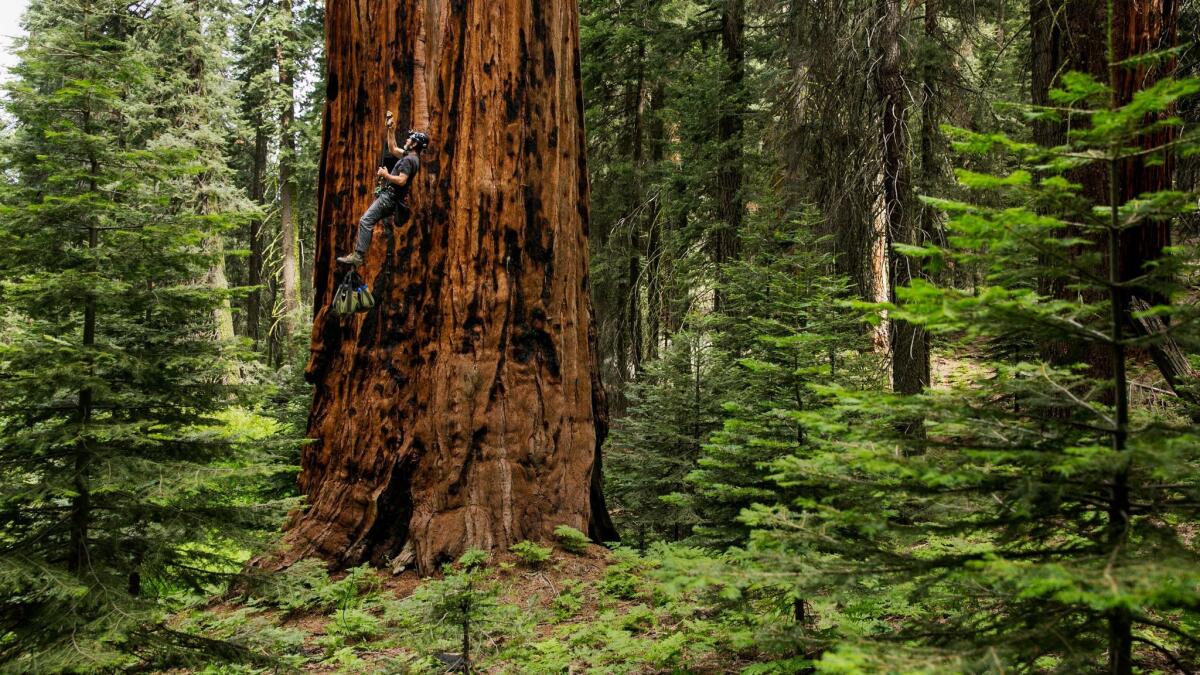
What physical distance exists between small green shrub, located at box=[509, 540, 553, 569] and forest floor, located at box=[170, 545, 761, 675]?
0.07 m

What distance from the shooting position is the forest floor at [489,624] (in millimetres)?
3465

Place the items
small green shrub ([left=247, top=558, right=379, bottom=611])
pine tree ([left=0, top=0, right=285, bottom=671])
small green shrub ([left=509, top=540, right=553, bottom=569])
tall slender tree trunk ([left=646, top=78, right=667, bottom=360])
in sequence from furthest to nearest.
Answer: tall slender tree trunk ([left=646, top=78, right=667, bottom=360]) → small green shrub ([left=509, top=540, right=553, bottom=569]) → small green shrub ([left=247, top=558, right=379, bottom=611]) → pine tree ([left=0, top=0, right=285, bottom=671])

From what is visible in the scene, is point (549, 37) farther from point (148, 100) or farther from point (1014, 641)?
point (148, 100)

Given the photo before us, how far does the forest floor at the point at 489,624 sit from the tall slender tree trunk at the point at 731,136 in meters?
6.89

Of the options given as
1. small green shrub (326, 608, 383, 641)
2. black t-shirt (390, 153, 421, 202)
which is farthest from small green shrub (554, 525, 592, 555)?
black t-shirt (390, 153, 421, 202)

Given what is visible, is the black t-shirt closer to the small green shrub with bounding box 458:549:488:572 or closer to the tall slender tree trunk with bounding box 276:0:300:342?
the small green shrub with bounding box 458:549:488:572

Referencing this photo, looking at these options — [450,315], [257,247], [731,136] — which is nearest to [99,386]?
[450,315]

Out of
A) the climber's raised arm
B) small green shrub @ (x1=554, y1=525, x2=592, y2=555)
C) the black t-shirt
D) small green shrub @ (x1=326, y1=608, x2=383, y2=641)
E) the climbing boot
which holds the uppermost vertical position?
the climber's raised arm

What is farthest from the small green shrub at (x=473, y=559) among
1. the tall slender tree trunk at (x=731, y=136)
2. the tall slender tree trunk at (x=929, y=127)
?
the tall slender tree trunk at (x=731, y=136)

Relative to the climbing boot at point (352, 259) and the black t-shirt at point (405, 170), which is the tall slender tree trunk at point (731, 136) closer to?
the black t-shirt at point (405, 170)

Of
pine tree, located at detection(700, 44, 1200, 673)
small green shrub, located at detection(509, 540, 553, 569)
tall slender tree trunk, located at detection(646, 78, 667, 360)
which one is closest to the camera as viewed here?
pine tree, located at detection(700, 44, 1200, 673)

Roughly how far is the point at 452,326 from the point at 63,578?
303 cm

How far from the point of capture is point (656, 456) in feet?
21.7

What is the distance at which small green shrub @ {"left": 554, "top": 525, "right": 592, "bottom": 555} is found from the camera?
5469 millimetres
